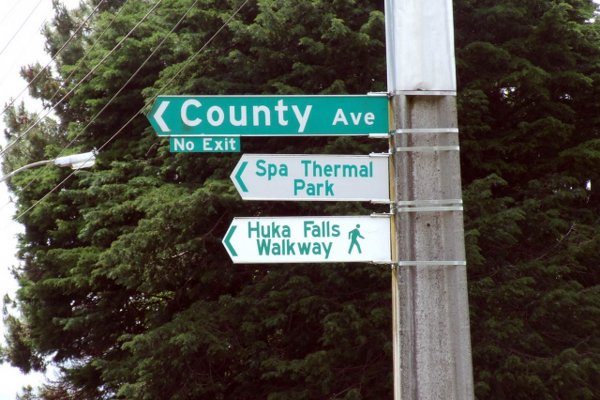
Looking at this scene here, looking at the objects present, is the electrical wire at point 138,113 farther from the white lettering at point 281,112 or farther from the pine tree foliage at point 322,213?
the white lettering at point 281,112

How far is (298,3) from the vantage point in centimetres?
1406

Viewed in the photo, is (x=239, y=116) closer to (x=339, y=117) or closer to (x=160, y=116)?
(x=160, y=116)

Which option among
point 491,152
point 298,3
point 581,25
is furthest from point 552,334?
point 298,3

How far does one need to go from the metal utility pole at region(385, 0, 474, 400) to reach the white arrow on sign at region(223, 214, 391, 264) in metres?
0.24

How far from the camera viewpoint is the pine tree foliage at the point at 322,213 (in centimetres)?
1245

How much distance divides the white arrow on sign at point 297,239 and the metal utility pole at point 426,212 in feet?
0.79

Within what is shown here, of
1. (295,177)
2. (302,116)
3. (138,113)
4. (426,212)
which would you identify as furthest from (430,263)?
(138,113)

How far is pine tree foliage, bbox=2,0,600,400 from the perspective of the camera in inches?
490

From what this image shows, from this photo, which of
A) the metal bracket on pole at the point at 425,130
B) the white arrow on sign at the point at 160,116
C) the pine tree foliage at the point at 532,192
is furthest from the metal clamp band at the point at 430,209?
the pine tree foliage at the point at 532,192

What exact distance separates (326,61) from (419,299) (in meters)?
10.9

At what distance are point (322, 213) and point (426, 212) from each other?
9.56 m

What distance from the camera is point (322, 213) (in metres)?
13.1

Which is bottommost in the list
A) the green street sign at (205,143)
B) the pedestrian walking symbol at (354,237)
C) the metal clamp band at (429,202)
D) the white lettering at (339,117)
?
the pedestrian walking symbol at (354,237)

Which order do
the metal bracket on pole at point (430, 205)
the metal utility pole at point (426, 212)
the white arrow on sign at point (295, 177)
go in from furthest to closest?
1. the white arrow on sign at point (295, 177)
2. the metal bracket on pole at point (430, 205)
3. the metal utility pole at point (426, 212)
